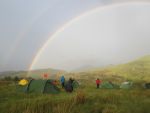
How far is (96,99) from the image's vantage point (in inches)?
752

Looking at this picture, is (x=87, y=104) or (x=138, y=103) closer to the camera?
(x=87, y=104)

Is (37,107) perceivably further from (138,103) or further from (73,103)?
(138,103)

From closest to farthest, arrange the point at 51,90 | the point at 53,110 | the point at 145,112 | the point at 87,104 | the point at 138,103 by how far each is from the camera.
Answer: the point at 53,110 < the point at 145,112 < the point at 87,104 < the point at 138,103 < the point at 51,90

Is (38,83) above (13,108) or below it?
above

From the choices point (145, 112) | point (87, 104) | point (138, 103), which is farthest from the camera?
point (138, 103)

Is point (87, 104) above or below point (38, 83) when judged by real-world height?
below

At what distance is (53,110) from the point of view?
14.6 metres

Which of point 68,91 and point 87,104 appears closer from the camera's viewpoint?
point 87,104

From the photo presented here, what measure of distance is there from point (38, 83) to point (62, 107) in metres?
12.8

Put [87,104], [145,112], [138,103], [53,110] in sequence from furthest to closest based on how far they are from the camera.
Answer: [138,103], [87,104], [145,112], [53,110]

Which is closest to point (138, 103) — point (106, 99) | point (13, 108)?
point (106, 99)

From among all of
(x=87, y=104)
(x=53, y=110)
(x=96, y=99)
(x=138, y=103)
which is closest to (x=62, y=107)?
(x=53, y=110)

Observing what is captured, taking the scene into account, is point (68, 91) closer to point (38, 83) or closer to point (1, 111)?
point (38, 83)

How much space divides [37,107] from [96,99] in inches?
212
